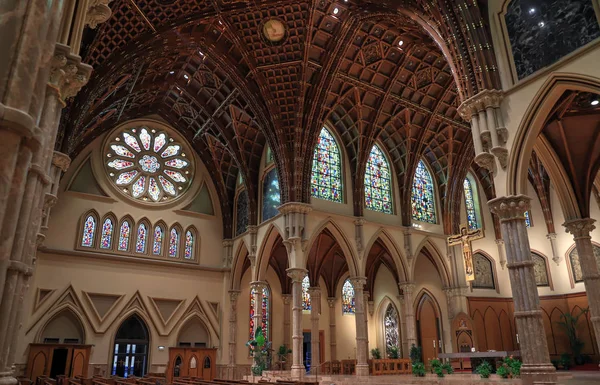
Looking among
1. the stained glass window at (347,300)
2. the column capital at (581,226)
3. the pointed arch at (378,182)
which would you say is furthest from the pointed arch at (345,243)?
the column capital at (581,226)

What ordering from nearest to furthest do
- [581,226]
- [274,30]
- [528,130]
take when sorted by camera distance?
1. [528,130]
2. [581,226]
3. [274,30]

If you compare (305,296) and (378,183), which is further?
(305,296)

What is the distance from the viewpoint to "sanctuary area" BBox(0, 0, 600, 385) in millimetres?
12773

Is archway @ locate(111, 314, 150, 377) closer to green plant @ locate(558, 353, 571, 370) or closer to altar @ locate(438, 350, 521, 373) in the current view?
altar @ locate(438, 350, 521, 373)

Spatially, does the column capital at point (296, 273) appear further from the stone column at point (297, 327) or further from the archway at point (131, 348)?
Answer: the archway at point (131, 348)

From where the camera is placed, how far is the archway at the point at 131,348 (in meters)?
22.2

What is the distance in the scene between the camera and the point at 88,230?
75.6 ft

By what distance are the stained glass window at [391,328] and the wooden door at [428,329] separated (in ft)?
5.33

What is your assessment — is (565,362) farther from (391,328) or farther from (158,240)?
(158,240)

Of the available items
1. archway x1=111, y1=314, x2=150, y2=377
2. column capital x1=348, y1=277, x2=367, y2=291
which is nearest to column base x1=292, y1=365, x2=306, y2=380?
column capital x1=348, y1=277, x2=367, y2=291

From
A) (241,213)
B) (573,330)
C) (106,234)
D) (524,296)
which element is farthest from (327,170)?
(573,330)

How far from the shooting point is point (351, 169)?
24812mm

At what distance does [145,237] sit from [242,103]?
8799mm

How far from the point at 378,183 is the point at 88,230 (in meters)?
15.3
